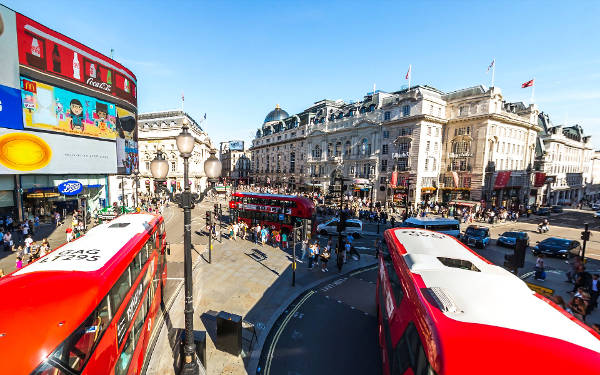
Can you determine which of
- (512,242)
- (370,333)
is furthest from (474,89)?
(370,333)

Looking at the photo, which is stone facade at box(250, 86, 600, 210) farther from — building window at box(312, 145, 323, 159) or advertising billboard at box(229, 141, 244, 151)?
advertising billboard at box(229, 141, 244, 151)

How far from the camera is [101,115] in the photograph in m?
27.4

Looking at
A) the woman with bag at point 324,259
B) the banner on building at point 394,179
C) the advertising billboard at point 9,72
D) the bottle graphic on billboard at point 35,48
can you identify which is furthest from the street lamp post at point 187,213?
the banner on building at point 394,179

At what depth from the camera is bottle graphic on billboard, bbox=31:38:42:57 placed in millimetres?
20781

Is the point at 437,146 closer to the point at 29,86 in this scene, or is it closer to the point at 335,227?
the point at 335,227

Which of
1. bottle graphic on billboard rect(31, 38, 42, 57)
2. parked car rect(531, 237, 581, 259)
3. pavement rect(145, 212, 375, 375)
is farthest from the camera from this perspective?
bottle graphic on billboard rect(31, 38, 42, 57)

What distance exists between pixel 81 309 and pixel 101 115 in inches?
1234

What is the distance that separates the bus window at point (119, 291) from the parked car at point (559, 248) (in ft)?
81.2

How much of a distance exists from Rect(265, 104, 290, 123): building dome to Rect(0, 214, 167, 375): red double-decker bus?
83.8 meters

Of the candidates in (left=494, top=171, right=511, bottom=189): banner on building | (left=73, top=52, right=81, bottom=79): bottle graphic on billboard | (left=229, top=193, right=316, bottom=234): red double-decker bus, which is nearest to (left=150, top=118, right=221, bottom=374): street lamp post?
(left=229, top=193, right=316, bottom=234): red double-decker bus

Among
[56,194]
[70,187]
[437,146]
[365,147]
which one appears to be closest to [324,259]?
[70,187]

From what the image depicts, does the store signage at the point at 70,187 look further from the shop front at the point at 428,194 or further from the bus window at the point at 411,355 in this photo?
the shop front at the point at 428,194

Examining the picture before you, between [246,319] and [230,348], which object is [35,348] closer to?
[230,348]

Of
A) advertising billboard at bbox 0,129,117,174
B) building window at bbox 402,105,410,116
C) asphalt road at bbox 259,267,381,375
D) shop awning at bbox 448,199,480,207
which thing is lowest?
asphalt road at bbox 259,267,381,375
